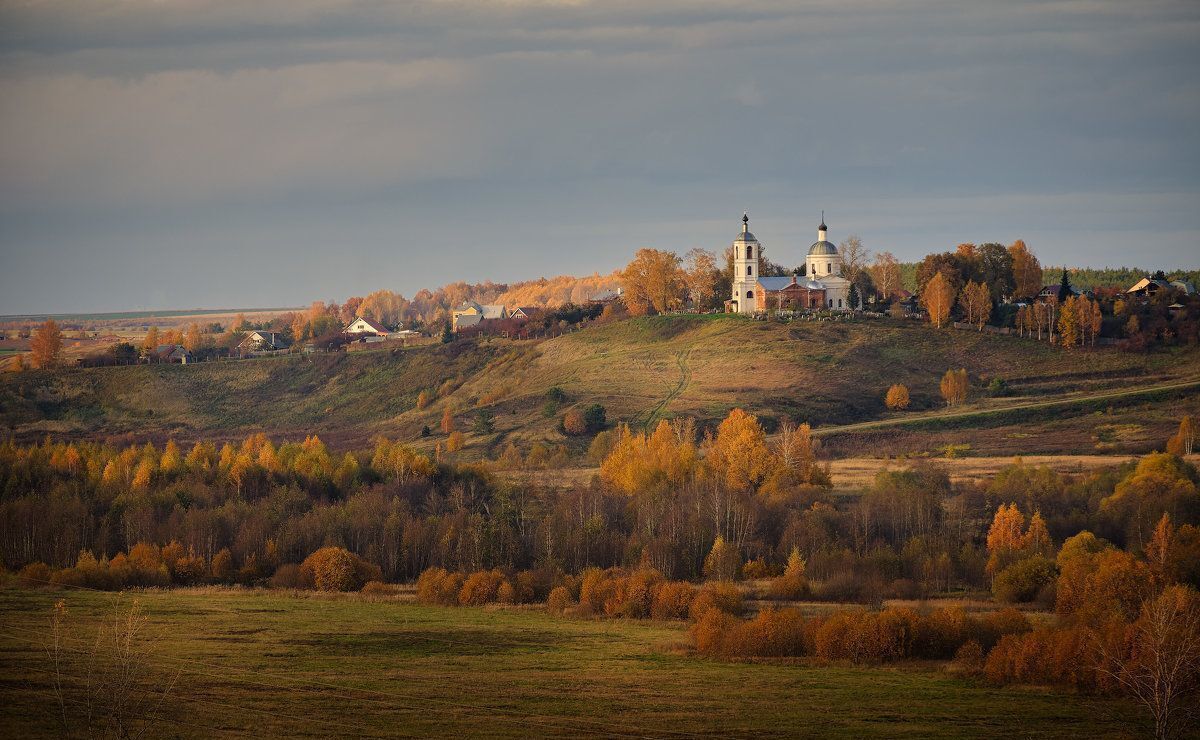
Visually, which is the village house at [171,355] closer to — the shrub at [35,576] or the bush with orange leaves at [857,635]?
the shrub at [35,576]

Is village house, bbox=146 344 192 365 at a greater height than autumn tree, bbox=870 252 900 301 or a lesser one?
lesser

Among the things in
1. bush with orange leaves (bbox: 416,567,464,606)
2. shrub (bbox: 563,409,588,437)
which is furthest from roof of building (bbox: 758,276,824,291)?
bush with orange leaves (bbox: 416,567,464,606)

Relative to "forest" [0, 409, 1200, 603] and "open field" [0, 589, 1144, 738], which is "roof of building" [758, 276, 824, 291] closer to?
"forest" [0, 409, 1200, 603]

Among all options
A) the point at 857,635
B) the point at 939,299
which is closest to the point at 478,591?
the point at 857,635

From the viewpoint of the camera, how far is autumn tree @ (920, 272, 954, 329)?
450 feet

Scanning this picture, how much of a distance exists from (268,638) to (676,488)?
3393cm

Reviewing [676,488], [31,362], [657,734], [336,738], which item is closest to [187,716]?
[336,738]

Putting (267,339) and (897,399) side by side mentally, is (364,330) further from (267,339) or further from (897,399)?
(897,399)

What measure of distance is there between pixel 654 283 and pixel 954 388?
44733 mm

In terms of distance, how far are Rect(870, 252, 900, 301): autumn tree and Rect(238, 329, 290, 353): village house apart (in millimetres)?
76419

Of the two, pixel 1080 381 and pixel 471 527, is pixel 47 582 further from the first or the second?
pixel 1080 381

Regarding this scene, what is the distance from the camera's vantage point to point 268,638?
63.1m

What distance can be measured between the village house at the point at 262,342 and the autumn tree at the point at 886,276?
3009 inches

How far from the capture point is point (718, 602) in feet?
221
